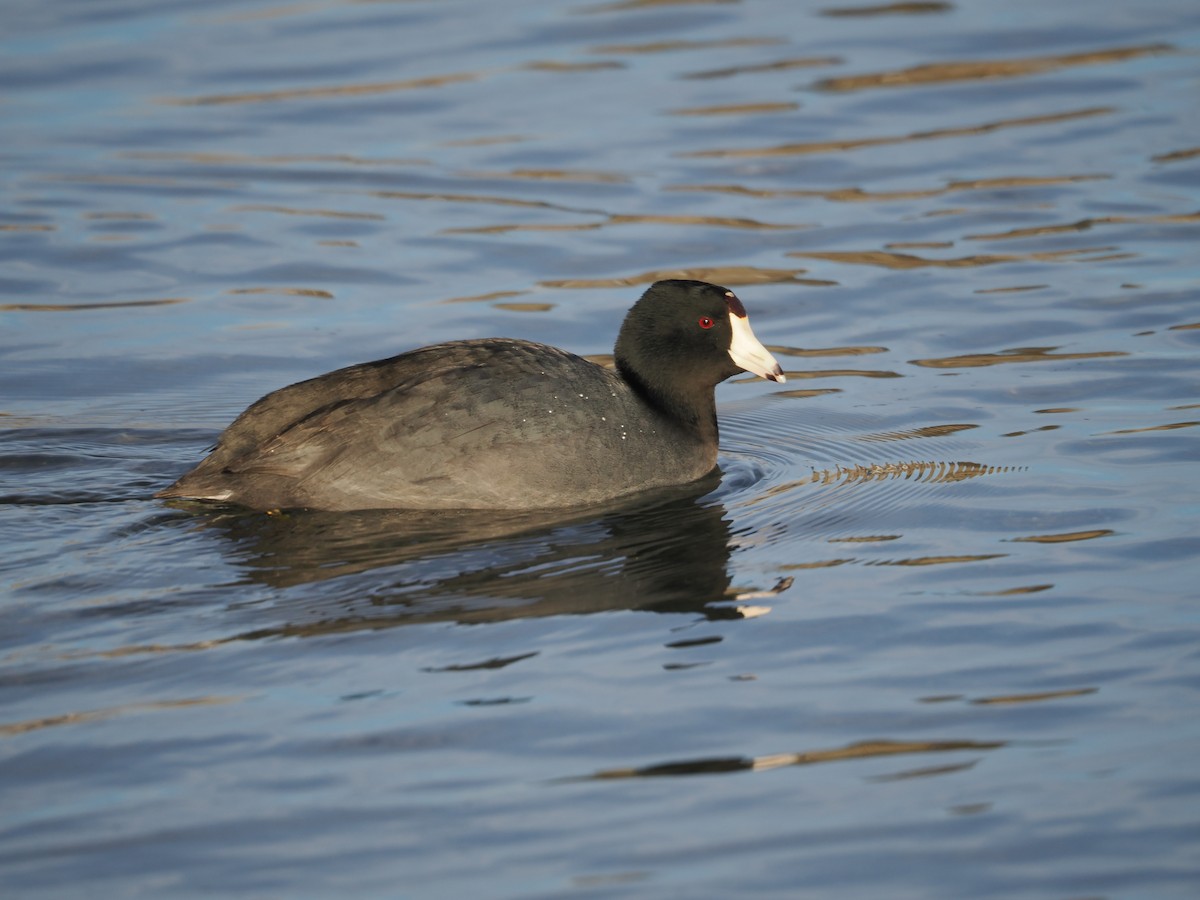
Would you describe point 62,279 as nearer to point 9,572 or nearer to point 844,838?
point 9,572

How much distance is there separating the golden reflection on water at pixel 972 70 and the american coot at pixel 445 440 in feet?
26.4

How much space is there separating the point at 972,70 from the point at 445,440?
924 centimetres

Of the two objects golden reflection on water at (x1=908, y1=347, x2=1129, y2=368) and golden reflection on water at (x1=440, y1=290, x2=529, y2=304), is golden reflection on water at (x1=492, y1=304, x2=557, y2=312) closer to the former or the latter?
golden reflection on water at (x1=440, y1=290, x2=529, y2=304)

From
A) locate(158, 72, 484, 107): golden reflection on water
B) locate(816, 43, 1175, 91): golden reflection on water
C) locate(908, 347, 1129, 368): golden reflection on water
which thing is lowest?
locate(908, 347, 1129, 368): golden reflection on water

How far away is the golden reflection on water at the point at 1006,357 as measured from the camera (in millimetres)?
9500

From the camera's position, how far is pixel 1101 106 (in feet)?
46.1

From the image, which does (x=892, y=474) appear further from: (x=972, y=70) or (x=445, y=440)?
(x=972, y=70)

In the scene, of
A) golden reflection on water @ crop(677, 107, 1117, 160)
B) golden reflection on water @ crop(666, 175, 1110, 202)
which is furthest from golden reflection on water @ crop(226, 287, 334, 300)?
golden reflection on water @ crop(677, 107, 1117, 160)

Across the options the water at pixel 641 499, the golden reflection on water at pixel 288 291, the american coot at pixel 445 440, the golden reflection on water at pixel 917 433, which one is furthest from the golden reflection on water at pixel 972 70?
the american coot at pixel 445 440

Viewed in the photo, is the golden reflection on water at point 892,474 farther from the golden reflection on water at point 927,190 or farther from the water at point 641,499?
the golden reflection on water at point 927,190

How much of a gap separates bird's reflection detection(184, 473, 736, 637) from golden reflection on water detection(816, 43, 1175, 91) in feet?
27.0

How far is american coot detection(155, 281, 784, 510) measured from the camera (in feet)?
23.7

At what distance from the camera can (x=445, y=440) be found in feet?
23.7

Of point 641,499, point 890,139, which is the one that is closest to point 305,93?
point 890,139
